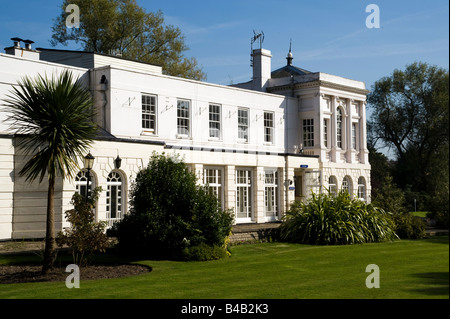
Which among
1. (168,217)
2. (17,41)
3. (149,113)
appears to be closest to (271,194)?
(149,113)

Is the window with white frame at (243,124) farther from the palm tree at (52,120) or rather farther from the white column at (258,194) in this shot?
the palm tree at (52,120)

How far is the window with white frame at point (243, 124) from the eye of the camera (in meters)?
35.2

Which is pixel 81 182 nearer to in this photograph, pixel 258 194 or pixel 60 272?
pixel 60 272

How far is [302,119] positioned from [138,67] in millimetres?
12926

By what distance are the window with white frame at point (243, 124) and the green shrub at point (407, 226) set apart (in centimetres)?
1145

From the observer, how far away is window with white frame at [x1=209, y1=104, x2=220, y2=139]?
109 ft

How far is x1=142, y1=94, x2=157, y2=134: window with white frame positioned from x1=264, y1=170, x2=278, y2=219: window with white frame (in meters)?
8.49

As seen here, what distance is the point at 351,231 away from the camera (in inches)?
971

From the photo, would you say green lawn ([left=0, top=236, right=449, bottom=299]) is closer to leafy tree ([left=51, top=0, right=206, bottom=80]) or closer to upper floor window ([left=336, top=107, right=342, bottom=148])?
upper floor window ([left=336, top=107, right=342, bottom=148])

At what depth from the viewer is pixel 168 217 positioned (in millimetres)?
19375

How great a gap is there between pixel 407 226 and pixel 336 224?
4.57 meters

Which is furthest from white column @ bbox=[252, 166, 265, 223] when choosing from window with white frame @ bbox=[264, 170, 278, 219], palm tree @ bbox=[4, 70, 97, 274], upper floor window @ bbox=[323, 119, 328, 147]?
palm tree @ bbox=[4, 70, 97, 274]

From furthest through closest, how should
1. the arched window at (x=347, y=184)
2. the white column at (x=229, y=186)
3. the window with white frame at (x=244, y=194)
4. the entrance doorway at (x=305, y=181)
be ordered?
1. the arched window at (x=347, y=184)
2. the entrance doorway at (x=305, y=181)
3. the window with white frame at (x=244, y=194)
4. the white column at (x=229, y=186)

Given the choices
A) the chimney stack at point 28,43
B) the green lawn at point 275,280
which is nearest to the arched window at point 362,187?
the green lawn at point 275,280
